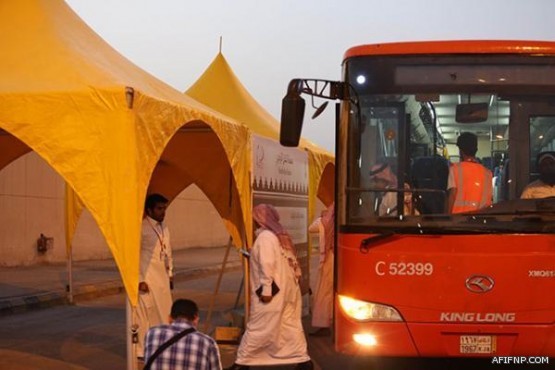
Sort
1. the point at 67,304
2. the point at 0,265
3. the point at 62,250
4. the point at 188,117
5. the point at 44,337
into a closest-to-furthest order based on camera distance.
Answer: the point at 188,117, the point at 44,337, the point at 67,304, the point at 0,265, the point at 62,250

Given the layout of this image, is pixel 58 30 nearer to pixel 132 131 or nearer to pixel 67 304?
pixel 132 131

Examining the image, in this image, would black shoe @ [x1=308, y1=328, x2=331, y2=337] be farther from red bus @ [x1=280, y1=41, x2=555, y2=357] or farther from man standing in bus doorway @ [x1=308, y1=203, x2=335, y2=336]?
red bus @ [x1=280, y1=41, x2=555, y2=357]

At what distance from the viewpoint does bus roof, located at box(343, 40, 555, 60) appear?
7012 millimetres

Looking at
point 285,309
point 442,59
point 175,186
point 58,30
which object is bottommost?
point 285,309

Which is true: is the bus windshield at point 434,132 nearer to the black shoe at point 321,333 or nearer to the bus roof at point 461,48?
the bus roof at point 461,48

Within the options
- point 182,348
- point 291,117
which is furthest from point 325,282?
point 182,348

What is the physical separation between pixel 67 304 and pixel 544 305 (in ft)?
37.0

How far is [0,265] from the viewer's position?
2056 centimetres

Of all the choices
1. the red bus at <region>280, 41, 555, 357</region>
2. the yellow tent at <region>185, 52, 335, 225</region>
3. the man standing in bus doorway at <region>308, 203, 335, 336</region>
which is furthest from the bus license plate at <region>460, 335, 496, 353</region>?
the yellow tent at <region>185, 52, 335, 225</region>

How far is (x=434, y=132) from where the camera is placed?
6.94m

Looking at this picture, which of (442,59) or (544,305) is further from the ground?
(442,59)

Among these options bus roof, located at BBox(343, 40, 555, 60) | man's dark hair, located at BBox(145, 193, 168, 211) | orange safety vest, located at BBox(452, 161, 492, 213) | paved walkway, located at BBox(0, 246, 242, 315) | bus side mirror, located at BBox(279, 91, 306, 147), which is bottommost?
paved walkway, located at BBox(0, 246, 242, 315)

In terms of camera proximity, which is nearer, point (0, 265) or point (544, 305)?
point (544, 305)

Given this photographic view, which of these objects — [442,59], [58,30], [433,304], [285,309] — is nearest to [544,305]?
[433,304]
